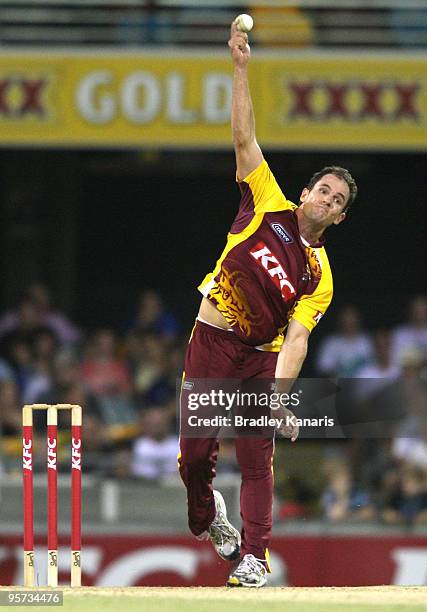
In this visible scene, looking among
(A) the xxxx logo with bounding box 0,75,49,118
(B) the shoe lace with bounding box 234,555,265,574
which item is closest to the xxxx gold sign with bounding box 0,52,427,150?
(A) the xxxx logo with bounding box 0,75,49,118

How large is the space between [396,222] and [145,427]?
4.61 meters

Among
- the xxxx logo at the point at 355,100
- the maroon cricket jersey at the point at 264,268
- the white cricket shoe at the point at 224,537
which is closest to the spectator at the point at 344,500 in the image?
the xxxx logo at the point at 355,100

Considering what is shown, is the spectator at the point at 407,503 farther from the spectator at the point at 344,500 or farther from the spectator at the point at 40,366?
the spectator at the point at 40,366

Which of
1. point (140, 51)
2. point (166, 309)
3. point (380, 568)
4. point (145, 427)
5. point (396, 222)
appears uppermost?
point (140, 51)

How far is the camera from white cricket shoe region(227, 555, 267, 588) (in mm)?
6805

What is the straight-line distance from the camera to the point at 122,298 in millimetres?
14242

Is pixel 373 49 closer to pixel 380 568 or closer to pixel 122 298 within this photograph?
pixel 122 298

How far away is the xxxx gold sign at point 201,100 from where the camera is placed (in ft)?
39.3

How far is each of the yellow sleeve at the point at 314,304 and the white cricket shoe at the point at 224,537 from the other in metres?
1.03

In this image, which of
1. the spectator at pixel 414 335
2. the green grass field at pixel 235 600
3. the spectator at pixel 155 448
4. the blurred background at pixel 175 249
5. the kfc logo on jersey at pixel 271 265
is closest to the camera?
the green grass field at pixel 235 600

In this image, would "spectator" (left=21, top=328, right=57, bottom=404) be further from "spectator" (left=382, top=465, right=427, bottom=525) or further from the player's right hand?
the player's right hand

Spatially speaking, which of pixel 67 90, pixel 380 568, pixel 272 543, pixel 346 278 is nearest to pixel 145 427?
pixel 272 543

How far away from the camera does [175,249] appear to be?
1462 centimetres

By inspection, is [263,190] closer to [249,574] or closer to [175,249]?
[249,574]
